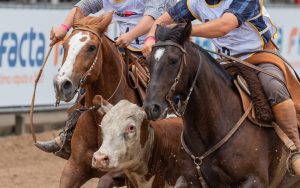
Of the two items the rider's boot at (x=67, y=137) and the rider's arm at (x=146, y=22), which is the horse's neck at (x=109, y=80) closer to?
the rider's arm at (x=146, y=22)

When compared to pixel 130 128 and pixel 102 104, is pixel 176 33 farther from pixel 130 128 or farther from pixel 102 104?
pixel 102 104

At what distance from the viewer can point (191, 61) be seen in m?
6.27

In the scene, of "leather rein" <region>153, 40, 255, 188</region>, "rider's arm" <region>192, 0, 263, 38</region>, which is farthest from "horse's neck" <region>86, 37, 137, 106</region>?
"rider's arm" <region>192, 0, 263, 38</region>

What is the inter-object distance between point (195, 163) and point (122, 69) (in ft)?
4.13

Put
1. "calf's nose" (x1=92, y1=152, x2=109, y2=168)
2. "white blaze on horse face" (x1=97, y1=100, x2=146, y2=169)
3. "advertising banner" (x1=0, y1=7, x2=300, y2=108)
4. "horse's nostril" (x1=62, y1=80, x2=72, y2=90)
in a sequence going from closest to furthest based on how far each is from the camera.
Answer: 1. "calf's nose" (x1=92, y1=152, x2=109, y2=168)
2. "white blaze on horse face" (x1=97, y1=100, x2=146, y2=169)
3. "horse's nostril" (x1=62, y1=80, x2=72, y2=90)
4. "advertising banner" (x1=0, y1=7, x2=300, y2=108)

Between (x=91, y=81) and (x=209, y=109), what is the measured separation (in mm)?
1097

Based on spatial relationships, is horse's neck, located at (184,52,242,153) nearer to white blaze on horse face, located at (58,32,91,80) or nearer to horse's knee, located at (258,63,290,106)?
horse's knee, located at (258,63,290,106)

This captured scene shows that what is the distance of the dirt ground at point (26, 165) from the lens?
988 cm

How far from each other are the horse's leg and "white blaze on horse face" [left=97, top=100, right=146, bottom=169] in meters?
0.83

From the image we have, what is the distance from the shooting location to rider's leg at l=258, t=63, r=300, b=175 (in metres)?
6.63

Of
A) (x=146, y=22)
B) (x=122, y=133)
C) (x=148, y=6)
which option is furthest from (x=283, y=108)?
(x=148, y=6)

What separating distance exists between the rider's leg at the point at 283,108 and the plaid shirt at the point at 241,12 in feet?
1.55

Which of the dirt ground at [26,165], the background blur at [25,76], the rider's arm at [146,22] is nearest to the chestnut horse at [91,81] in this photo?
the rider's arm at [146,22]

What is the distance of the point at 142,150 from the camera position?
6766 millimetres
